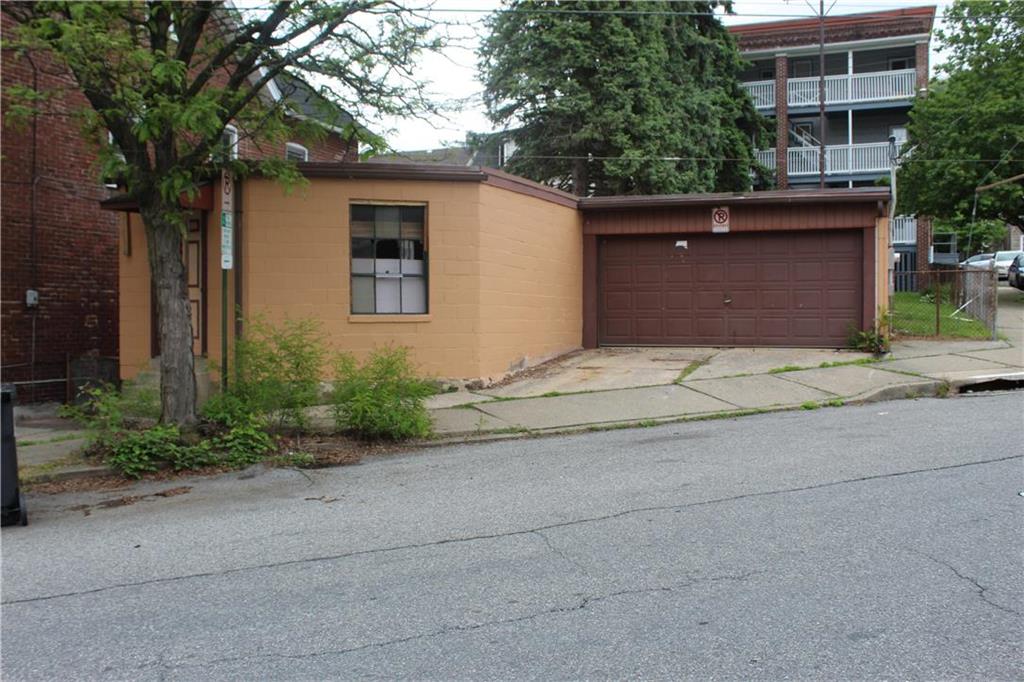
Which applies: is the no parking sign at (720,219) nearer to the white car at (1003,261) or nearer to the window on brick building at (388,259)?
the window on brick building at (388,259)

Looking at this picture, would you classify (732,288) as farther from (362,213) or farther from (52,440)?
(52,440)

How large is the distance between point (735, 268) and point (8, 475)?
42.1 feet

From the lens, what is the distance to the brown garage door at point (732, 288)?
15.6m

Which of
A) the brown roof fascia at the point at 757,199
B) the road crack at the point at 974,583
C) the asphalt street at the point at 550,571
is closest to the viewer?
the asphalt street at the point at 550,571

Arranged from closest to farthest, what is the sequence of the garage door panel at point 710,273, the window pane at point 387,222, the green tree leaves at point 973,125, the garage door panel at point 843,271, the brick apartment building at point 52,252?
the window pane at point 387,222
the brick apartment building at point 52,252
the garage door panel at point 843,271
the garage door panel at point 710,273
the green tree leaves at point 973,125

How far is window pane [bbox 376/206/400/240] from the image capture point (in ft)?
42.1

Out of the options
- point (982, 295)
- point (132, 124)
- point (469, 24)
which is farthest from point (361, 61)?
point (982, 295)

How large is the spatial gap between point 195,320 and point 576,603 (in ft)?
33.9

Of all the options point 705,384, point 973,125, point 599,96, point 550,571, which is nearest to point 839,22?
point 973,125

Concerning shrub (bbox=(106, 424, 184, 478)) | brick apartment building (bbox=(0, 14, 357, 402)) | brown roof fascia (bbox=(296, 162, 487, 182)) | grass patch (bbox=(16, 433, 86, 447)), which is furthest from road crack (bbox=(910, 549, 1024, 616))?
brick apartment building (bbox=(0, 14, 357, 402))

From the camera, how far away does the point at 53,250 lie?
48.0 feet

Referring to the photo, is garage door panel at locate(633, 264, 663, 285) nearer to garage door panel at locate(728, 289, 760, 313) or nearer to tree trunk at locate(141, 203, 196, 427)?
garage door panel at locate(728, 289, 760, 313)

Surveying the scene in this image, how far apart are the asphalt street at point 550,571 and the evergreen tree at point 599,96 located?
14.9 meters

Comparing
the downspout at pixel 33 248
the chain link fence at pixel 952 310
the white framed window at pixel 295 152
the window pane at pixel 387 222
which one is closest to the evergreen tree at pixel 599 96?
the white framed window at pixel 295 152
